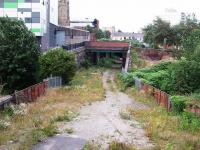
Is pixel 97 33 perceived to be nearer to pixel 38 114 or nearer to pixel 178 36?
pixel 178 36

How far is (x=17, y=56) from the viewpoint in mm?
48344

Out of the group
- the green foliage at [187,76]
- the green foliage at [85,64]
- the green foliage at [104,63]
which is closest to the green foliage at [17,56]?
the green foliage at [187,76]

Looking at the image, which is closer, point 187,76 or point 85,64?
point 187,76

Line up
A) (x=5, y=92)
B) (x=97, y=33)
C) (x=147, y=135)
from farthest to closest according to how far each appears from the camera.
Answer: (x=97, y=33) < (x=5, y=92) < (x=147, y=135)

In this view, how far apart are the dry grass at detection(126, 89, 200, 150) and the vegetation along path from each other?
56 centimetres

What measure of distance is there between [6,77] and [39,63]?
396cm

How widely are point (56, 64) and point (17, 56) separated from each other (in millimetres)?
4656

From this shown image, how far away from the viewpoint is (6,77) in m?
48.6

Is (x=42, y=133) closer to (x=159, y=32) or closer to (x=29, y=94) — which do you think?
(x=29, y=94)

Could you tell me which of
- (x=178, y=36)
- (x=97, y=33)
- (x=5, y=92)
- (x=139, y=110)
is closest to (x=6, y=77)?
(x=5, y=92)

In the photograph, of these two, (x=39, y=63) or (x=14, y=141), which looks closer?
(x=14, y=141)

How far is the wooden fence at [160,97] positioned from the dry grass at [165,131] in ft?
A: 1.81

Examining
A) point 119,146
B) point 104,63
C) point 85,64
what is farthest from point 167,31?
point 119,146

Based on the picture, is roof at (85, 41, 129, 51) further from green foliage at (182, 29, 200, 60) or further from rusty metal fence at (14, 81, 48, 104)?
rusty metal fence at (14, 81, 48, 104)
